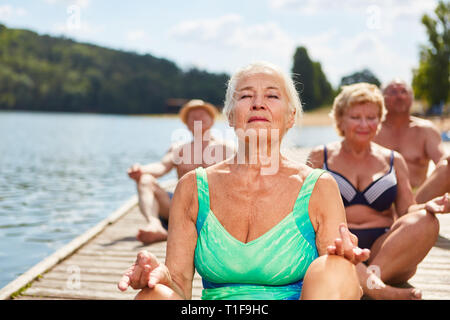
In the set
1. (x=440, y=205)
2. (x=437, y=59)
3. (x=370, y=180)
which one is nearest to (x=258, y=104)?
(x=440, y=205)

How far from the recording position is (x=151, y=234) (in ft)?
16.6

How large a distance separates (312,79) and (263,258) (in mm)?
75439

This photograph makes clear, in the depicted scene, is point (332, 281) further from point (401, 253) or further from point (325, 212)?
point (401, 253)

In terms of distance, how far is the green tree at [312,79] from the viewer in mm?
73625

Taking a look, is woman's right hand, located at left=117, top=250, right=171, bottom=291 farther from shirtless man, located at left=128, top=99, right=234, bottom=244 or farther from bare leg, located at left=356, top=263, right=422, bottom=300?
shirtless man, located at left=128, top=99, right=234, bottom=244

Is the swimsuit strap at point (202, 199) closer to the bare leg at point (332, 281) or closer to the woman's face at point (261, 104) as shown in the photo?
the woman's face at point (261, 104)

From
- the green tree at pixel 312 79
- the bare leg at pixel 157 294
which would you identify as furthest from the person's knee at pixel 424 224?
the green tree at pixel 312 79

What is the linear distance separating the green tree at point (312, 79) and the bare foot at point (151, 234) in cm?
6749

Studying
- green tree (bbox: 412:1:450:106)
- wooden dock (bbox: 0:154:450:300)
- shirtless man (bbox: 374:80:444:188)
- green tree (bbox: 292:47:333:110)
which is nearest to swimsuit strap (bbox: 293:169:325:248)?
wooden dock (bbox: 0:154:450:300)

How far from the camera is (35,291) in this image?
150 inches

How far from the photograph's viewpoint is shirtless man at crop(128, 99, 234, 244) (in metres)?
5.52

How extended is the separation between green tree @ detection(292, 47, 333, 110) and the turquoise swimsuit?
70.5 meters

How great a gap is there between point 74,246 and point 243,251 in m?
3.63
